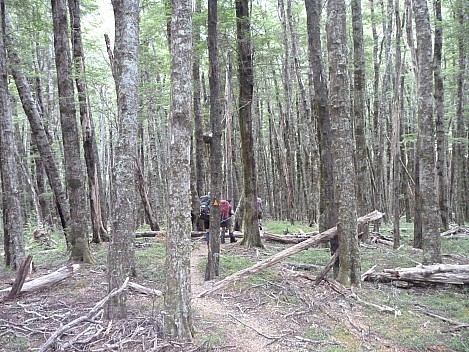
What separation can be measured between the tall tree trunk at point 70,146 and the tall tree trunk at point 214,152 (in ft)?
9.36

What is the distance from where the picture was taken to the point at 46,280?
7.65m

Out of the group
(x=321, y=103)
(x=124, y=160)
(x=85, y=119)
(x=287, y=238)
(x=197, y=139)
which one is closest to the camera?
(x=124, y=160)

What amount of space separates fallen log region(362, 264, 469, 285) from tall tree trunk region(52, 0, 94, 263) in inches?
239

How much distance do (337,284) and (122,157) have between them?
15.4 ft

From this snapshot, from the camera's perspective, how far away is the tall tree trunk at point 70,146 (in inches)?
359

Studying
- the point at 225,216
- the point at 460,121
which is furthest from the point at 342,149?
the point at 460,121

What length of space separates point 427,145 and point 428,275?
111 inches

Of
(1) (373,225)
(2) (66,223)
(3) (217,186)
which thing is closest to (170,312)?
(3) (217,186)

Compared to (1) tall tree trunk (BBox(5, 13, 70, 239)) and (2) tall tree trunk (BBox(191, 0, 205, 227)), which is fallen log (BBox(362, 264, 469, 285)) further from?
(1) tall tree trunk (BBox(5, 13, 70, 239))

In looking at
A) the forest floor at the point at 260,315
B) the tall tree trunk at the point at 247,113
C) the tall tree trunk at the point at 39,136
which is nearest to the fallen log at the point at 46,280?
the forest floor at the point at 260,315

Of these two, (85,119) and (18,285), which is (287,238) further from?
(18,285)

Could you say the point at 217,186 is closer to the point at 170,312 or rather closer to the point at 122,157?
the point at 122,157

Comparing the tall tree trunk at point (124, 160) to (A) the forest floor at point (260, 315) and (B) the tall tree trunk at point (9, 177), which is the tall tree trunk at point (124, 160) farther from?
(B) the tall tree trunk at point (9, 177)

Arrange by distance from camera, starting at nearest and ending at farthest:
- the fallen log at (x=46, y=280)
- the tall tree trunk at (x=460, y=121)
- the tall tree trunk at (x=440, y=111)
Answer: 1. the fallen log at (x=46, y=280)
2. the tall tree trunk at (x=440, y=111)
3. the tall tree trunk at (x=460, y=121)
